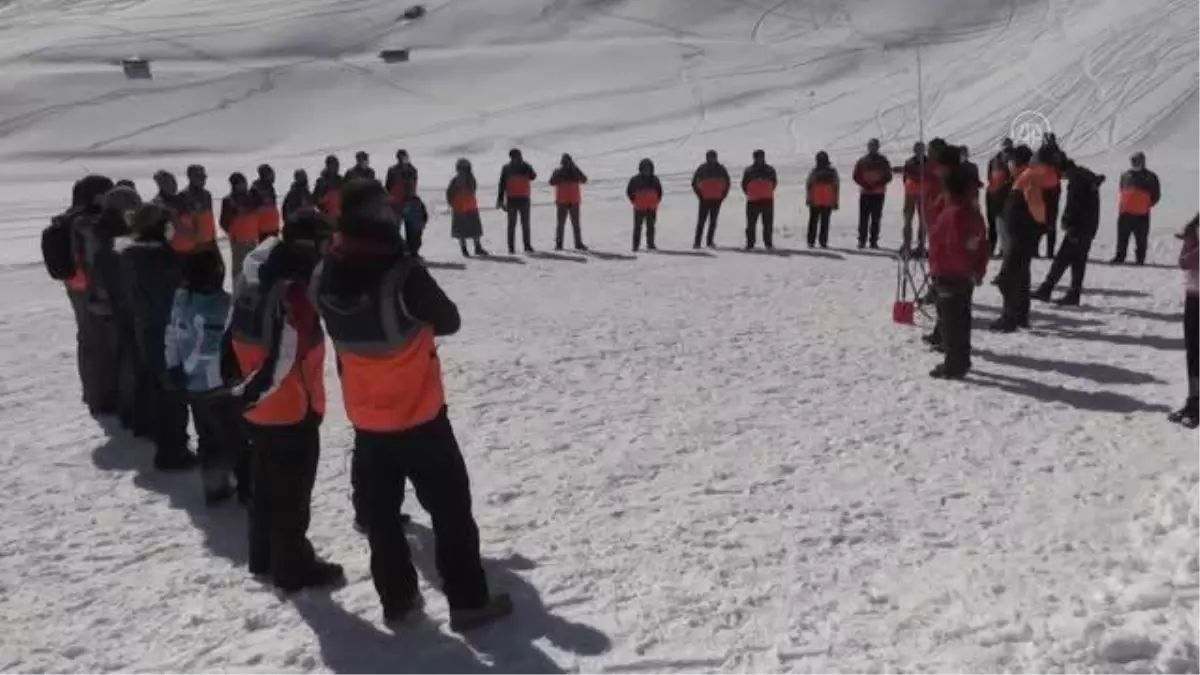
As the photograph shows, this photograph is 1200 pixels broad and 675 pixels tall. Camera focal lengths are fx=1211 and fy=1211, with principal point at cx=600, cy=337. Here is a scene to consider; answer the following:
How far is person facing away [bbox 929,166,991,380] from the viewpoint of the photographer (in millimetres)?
8797

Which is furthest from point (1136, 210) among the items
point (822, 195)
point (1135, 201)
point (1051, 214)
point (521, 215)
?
point (521, 215)

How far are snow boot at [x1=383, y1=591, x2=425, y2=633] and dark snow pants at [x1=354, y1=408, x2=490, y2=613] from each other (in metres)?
0.02

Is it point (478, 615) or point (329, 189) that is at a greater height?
point (329, 189)

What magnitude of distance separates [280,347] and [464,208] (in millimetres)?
11432

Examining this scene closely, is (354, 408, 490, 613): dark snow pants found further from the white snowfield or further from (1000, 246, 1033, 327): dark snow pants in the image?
(1000, 246, 1033, 327): dark snow pants

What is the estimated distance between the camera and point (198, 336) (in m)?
5.88

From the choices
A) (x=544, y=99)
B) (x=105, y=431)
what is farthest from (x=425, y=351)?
(x=544, y=99)

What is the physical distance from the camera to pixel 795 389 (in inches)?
346

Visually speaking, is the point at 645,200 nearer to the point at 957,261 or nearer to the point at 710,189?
the point at 710,189

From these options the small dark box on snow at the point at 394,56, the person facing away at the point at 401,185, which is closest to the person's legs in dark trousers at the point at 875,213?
the person facing away at the point at 401,185

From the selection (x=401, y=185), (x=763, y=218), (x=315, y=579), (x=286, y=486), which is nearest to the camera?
(x=286, y=486)

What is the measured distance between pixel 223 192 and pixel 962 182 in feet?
73.0

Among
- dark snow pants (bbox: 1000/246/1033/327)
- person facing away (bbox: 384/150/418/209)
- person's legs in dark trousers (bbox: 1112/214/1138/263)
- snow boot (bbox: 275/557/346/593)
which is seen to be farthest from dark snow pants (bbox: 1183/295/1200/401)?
person facing away (bbox: 384/150/418/209)

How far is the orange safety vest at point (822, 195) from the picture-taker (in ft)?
54.6
